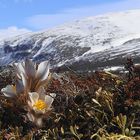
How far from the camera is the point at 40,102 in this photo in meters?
3.20

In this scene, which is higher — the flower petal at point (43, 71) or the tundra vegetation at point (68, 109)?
the flower petal at point (43, 71)

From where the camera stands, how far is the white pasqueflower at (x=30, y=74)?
3271 millimetres

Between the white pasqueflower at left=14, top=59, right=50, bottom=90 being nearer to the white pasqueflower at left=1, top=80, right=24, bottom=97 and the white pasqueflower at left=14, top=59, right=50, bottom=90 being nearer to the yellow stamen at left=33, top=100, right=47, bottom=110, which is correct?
the white pasqueflower at left=1, top=80, right=24, bottom=97

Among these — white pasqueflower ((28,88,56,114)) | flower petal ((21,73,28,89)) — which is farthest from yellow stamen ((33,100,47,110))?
flower petal ((21,73,28,89))

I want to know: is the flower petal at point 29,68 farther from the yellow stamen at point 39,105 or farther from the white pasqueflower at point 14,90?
the yellow stamen at point 39,105

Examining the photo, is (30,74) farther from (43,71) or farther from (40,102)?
(40,102)

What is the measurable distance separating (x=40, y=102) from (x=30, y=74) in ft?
0.69

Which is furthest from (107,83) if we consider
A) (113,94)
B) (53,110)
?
(53,110)

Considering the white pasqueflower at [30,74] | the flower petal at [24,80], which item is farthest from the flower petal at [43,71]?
the flower petal at [24,80]

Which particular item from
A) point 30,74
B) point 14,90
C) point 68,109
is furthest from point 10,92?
point 68,109

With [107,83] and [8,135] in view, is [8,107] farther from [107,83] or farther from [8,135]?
[107,83]

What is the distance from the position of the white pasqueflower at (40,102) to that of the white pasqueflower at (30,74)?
0.27 ft

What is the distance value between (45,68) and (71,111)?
355 millimetres

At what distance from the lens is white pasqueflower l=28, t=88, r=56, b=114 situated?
3.16 meters
